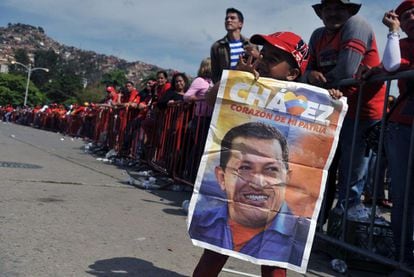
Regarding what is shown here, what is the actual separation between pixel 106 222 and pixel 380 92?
2433mm

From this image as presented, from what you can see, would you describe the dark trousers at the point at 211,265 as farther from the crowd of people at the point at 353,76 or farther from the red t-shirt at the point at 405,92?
the red t-shirt at the point at 405,92

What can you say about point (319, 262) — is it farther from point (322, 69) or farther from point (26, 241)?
point (26, 241)

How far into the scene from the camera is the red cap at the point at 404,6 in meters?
3.49

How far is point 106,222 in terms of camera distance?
4352mm

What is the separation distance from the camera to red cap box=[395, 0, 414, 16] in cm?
349

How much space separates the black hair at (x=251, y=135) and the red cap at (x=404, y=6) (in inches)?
63.7

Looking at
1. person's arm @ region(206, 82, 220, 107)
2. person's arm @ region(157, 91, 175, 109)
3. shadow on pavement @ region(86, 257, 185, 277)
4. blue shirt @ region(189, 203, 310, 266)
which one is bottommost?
shadow on pavement @ region(86, 257, 185, 277)

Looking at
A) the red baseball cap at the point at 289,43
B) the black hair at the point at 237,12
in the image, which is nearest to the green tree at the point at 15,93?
the black hair at the point at 237,12

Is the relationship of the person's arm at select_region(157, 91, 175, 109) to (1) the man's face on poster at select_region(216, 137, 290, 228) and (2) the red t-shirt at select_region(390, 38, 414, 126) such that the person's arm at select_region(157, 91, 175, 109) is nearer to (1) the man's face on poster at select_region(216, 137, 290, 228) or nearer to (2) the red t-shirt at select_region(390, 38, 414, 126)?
(2) the red t-shirt at select_region(390, 38, 414, 126)

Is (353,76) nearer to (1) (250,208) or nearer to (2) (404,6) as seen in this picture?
(2) (404,6)

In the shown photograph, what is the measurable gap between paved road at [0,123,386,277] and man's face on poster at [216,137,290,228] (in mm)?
924

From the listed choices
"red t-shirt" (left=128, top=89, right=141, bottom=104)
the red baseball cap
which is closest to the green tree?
"red t-shirt" (left=128, top=89, right=141, bottom=104)

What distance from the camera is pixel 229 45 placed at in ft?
20.9

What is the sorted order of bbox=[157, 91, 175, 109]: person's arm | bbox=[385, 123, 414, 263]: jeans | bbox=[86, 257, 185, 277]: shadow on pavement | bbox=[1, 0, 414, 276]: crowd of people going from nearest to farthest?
bbox=[1, 0, 414, 276]: crowd of people → bbox=[86, 257, 185, 277]: shadow on pavement → bbox=[385, 123, 414, 263]: jeans → bbox=[157, 91, 175, 109]: person's arm
